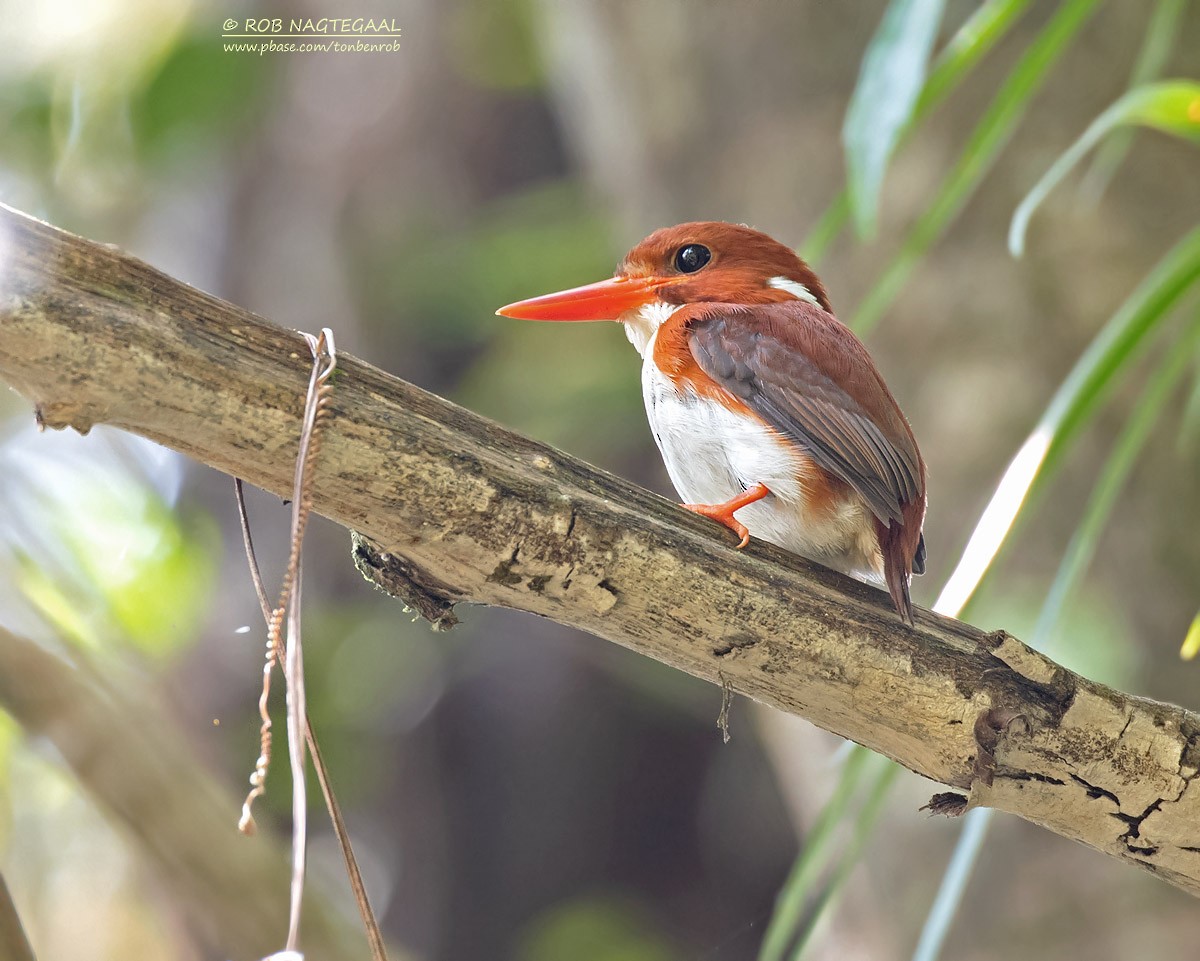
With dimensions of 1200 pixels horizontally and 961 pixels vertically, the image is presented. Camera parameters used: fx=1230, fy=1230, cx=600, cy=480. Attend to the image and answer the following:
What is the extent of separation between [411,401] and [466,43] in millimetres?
3515

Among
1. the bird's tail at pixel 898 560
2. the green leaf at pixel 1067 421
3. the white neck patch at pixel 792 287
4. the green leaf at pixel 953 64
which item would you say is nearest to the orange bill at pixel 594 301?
the white neck patch at pixel 792 287

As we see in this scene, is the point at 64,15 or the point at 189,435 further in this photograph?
the point at 64,15

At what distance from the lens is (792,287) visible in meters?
1.78

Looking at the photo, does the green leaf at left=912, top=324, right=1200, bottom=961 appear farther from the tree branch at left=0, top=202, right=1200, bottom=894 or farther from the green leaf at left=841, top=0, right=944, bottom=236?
the green leaf at left=841, top=0, right=944, bottom=236

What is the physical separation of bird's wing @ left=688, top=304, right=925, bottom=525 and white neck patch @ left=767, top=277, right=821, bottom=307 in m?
0.23

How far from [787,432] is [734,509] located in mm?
124

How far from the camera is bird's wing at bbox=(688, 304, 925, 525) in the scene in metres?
1.38

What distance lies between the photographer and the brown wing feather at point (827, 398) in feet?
4.52

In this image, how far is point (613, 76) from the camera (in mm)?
2844

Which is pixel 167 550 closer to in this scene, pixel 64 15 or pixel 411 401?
pixel 64 15

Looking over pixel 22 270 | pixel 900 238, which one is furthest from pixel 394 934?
pixel 22 270

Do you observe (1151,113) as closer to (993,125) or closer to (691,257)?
(993,125)

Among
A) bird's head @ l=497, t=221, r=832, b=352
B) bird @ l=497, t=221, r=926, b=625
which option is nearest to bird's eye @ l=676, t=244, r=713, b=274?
bird's head @ l=497, t=221, r=832, b=352

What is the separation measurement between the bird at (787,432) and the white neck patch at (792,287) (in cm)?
14
